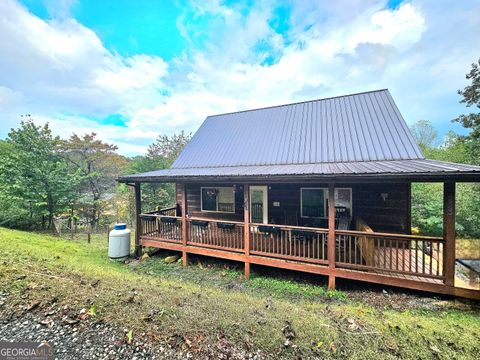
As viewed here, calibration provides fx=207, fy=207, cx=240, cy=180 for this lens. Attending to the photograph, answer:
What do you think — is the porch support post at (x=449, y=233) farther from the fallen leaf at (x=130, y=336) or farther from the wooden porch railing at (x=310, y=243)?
the fallen leaf at (x=130, y=336)

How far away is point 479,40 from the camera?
35.1 ft

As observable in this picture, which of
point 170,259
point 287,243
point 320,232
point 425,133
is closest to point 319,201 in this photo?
point 287,243

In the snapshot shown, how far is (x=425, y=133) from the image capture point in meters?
22.7

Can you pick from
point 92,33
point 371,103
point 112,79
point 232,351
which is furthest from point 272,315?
point 112,79

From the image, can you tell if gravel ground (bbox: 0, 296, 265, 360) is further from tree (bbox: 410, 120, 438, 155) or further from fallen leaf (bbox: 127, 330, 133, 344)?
tree (bbox: 410, 120, 438, 155)

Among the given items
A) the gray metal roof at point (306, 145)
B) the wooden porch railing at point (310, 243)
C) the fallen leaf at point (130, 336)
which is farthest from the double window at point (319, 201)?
the fallen leaf at point (130, 336)

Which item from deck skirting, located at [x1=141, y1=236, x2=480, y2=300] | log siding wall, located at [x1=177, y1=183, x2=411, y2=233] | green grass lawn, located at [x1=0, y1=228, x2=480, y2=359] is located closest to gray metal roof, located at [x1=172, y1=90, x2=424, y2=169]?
log siding wall, located at [x1=177, y1=183, x2=411, y2=233]

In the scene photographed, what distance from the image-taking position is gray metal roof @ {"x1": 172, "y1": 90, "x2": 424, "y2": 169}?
7.41 meters

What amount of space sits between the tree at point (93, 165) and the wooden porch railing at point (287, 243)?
15.2 metres

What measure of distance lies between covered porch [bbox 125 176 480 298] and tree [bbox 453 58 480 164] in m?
8.28

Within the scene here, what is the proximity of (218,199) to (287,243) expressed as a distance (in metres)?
4.20

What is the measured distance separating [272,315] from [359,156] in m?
6.19

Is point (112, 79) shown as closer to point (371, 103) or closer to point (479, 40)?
point (371, 103)

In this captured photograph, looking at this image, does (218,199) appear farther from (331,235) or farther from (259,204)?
(331,235)
